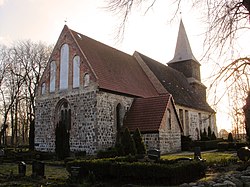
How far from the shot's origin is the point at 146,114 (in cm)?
1817

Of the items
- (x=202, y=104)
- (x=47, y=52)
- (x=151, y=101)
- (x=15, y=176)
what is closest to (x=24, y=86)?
(x=47, y=52)

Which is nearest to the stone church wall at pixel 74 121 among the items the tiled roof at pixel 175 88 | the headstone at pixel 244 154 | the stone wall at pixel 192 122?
the headstone at pixel 244 154

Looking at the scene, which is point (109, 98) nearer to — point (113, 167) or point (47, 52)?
point (113, 167)

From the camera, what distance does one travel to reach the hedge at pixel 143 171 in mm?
8078

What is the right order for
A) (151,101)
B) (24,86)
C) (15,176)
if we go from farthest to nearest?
(24,86) < (151,101) < (15,176)

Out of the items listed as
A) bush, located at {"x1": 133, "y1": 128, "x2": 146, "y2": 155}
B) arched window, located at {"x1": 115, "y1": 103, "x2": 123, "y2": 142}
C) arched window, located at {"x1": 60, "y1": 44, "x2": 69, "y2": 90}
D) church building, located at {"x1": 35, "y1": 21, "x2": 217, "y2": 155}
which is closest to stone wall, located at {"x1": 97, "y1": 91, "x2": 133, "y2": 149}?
church building, located at {"x1": 35, "y1": 21, "x2": 217, "y2": 155}

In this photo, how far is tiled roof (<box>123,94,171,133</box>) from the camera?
1727cm

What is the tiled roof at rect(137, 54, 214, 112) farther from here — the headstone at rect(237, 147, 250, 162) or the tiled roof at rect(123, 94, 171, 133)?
the headstone at rect(237, 147, 250, 162)

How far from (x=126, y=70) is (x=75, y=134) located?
703 cm

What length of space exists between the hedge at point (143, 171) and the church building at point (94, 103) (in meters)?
7.21

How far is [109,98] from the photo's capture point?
17.7m

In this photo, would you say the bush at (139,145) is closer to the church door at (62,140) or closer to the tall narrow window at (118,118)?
the tall narrow window at (118,118)

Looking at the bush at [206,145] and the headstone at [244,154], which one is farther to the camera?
the bush at [206,145]

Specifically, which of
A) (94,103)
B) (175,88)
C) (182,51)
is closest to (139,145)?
(94,103)
